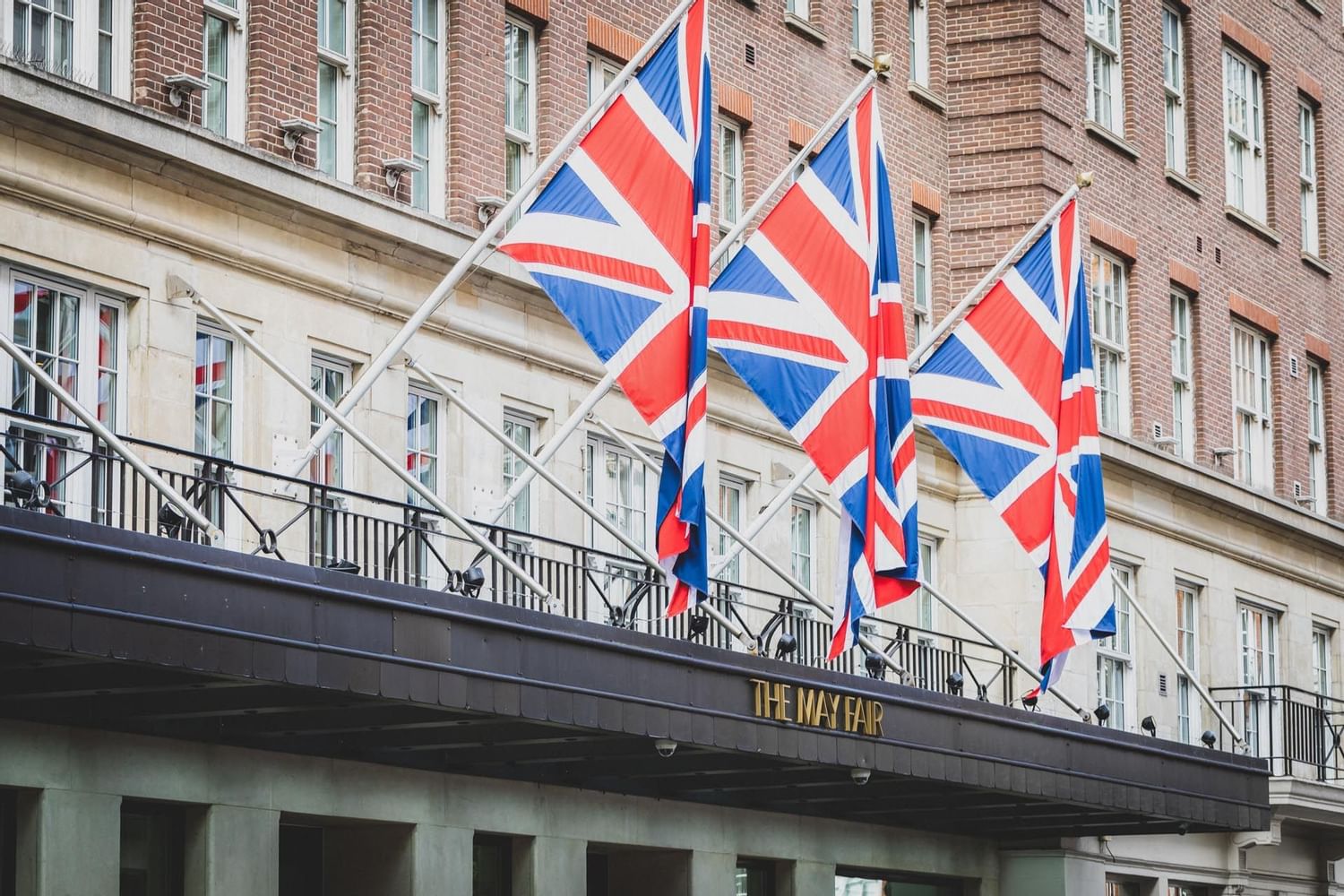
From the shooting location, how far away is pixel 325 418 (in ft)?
70.3

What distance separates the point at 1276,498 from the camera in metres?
37.5

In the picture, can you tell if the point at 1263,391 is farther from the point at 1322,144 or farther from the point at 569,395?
the point at 569,395

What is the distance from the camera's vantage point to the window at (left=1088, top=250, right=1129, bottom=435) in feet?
110

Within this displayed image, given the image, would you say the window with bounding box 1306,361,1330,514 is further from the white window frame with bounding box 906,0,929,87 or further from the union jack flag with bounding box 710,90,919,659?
the union jack flag with bounding box 710,90,919,659

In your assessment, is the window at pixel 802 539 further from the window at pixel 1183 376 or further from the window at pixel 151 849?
the window at pixel 151 849

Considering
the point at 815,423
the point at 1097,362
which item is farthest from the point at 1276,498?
the point at 815,423

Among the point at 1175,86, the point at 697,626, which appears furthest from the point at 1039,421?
the point at 1175,86

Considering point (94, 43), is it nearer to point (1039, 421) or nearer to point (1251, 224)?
point (1039, 421)

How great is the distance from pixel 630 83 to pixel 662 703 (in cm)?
498

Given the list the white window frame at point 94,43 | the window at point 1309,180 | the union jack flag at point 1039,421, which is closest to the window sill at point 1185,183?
the window at point 1309,180

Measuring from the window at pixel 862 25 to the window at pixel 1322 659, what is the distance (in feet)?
46.2

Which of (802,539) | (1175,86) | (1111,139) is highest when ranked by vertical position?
(1175,86)

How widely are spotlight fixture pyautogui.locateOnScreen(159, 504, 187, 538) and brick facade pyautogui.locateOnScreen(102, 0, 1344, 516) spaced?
4.03 meters

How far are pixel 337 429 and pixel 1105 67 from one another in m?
17.3
